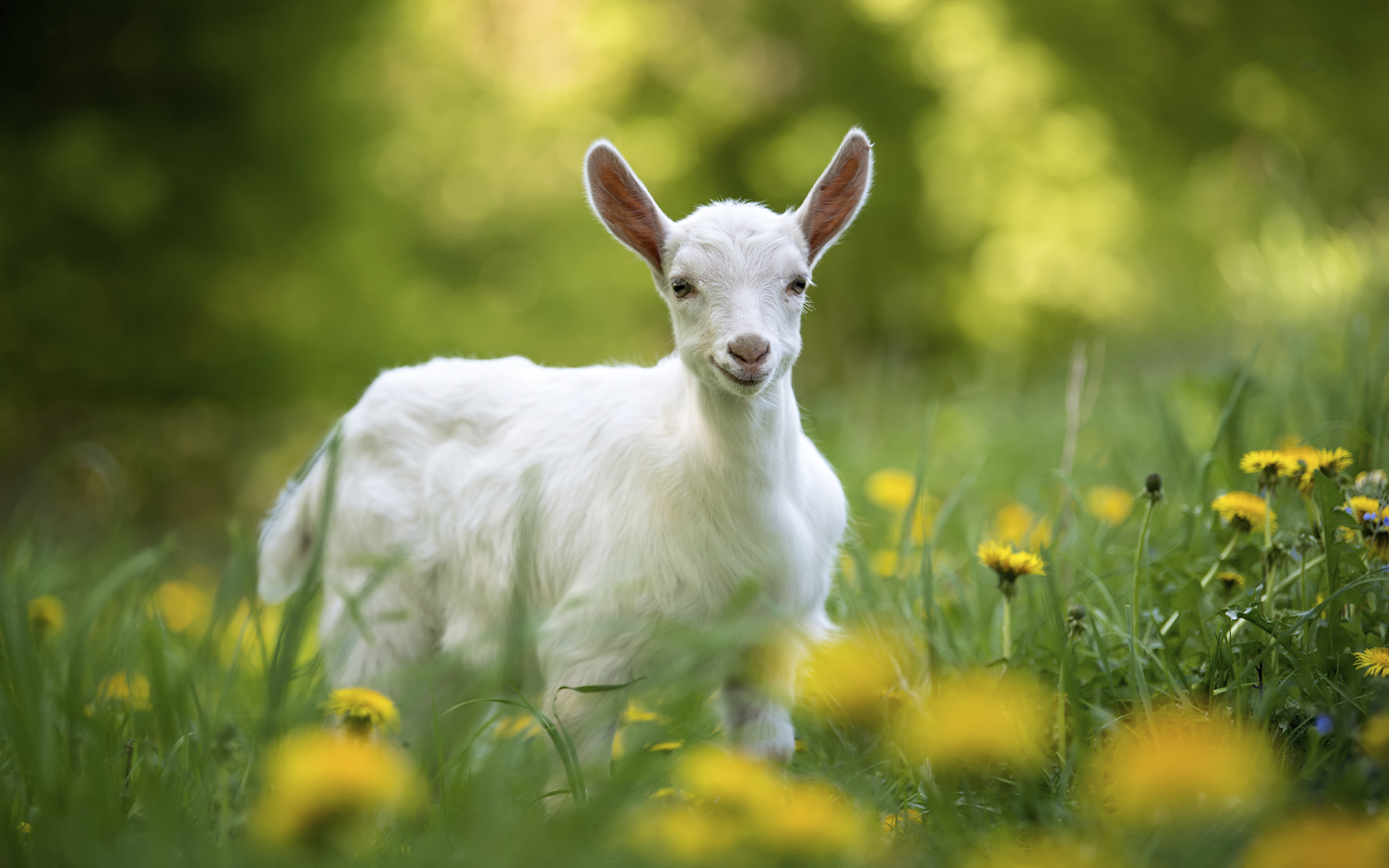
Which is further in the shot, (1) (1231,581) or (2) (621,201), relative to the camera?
(2) (621,201)

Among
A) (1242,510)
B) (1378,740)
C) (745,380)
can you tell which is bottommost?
(1378,740)

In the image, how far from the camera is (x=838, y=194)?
2557 millimetres

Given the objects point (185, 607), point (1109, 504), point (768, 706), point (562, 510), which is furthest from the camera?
point (185, 607)

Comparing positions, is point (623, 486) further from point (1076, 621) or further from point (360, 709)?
point (1076, 621)

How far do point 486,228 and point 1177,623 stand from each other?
24.0ft

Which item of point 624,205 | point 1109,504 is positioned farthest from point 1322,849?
point 1109,504

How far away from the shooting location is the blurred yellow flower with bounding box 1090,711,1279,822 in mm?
1153

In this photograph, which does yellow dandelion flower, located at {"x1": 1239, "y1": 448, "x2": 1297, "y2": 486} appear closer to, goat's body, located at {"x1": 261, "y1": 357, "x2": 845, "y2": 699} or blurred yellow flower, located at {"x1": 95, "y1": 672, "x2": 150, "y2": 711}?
goat's body, located at {"x1": 261, "y1": 357, "x2": 845, "y2": 699}

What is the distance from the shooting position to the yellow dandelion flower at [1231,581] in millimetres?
2180

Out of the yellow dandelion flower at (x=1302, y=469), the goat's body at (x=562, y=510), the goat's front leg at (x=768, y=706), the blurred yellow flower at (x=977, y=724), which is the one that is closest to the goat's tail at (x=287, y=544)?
the goat's body at (x=562, y=510)

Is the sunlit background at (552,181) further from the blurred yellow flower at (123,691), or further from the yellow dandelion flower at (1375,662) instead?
the blurred yellow flower at (123,691)

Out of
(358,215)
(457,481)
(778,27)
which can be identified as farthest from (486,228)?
Result: (457,481)

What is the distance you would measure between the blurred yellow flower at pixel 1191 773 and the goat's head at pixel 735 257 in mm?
1076

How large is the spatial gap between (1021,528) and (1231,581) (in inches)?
43.6
